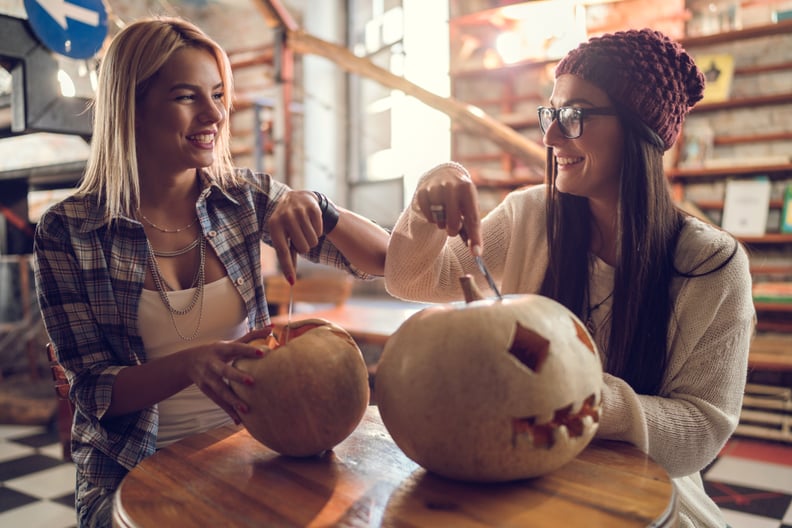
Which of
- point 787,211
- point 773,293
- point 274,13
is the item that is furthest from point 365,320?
point 787,211

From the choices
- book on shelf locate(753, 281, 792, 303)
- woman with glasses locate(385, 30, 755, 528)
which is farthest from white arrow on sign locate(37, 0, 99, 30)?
book on shelf locate(753, 281, 792, 303)

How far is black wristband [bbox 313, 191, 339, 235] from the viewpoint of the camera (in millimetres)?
1378

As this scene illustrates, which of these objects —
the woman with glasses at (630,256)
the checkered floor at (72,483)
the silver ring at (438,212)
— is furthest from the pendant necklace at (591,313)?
the checkered floor at (72,483)

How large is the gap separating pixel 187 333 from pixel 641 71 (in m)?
1.08

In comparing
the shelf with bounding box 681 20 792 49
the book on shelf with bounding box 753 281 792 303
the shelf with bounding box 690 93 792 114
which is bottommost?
the book on shelf with bounding box 753 281 792 303

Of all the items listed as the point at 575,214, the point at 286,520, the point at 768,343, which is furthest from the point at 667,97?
the point at 768,343

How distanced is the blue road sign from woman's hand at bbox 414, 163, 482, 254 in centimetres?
214

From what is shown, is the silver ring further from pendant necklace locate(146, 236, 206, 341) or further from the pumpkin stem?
pendant necklace locate(146, 236, 206, 341)

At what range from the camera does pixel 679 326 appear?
1171 mm

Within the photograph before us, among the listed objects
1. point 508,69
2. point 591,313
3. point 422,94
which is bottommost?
point 591,313

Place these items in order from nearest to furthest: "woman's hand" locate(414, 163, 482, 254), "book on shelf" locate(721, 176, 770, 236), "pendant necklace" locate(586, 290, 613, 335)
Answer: "woman's hand" locate(414, 163, 482, 254), "pendant necklace" locate(586, 290, 613, 335), "book on shelf" locate(721, 176, 770, 236)

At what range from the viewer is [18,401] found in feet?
13.1

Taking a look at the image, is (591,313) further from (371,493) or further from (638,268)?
(371,493)

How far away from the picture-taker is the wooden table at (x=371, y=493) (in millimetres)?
734
